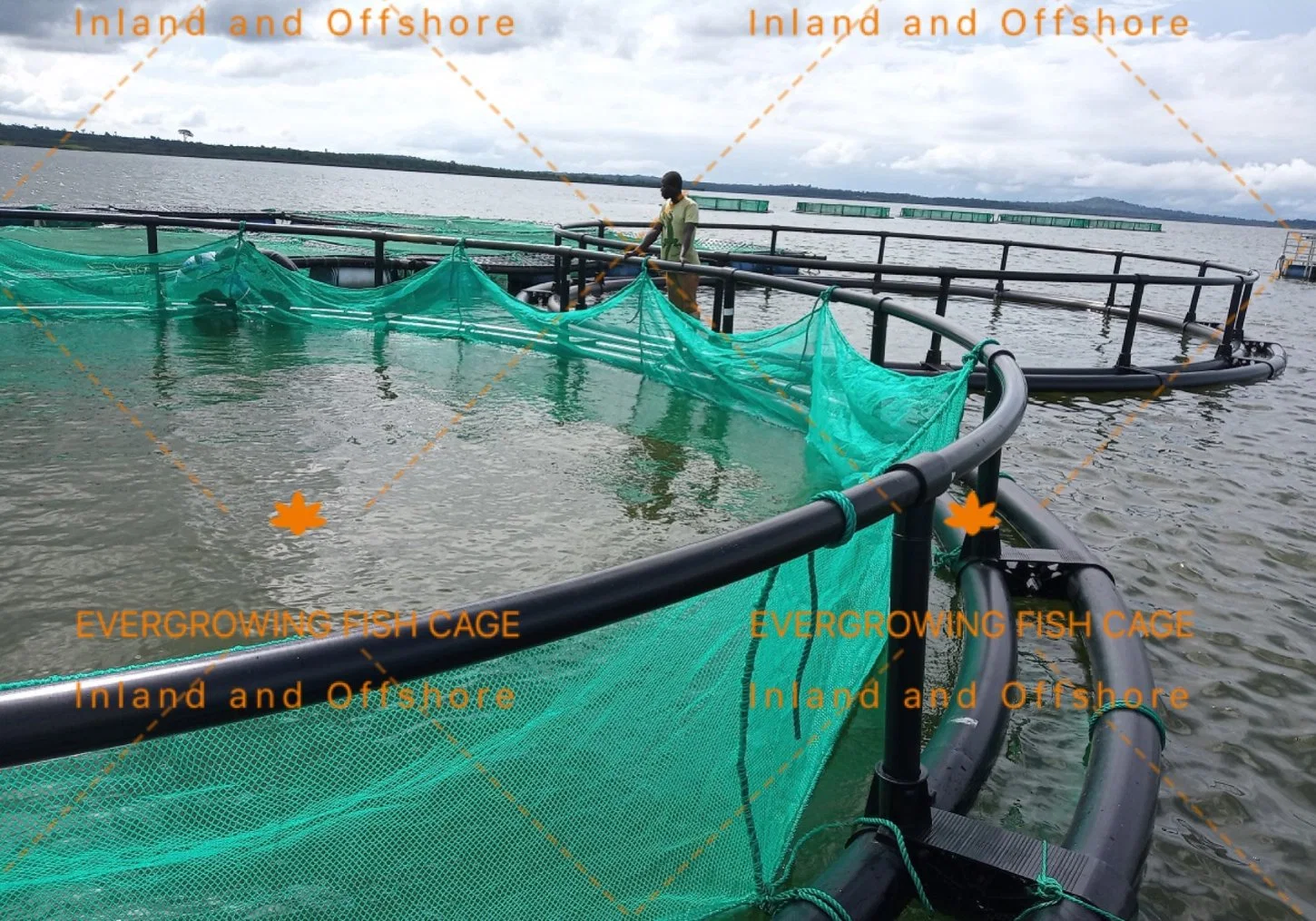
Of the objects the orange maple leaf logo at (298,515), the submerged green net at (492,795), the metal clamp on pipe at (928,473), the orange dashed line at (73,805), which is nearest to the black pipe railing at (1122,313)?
the orange maple leaf logo at (298,515)

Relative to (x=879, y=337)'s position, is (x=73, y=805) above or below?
below

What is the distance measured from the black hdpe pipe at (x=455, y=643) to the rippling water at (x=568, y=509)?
5.02ft

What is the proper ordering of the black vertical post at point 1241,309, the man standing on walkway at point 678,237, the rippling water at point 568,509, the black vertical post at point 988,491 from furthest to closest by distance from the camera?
the black vertical post at point 1241,309, the man standing on walkway at point 678,237, the black vertical post at point 988,491, the rippling water at point 568,509

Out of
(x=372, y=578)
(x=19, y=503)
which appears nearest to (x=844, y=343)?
(x=372, y=578)

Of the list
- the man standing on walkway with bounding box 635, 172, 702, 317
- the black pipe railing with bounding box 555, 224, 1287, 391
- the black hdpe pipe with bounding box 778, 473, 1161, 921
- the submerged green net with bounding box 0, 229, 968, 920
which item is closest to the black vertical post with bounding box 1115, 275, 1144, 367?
the black pipe railing with bounding box 555, 224, 1287, 391

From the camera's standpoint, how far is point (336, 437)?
7254mm

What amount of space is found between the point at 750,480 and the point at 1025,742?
3.31 meters

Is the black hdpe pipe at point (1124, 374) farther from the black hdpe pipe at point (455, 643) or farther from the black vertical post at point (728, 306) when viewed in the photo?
the black hdpe pipe at point (455, 643)

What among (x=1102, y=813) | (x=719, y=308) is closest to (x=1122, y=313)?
(x=719, y=308)

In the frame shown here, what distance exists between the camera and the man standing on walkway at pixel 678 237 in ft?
34.2

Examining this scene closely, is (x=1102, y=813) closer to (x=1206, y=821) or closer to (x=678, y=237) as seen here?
(x=1206, y=821)

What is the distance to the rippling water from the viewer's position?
151 inches

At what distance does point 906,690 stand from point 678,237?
886 centimetres

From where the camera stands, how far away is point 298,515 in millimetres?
5629
